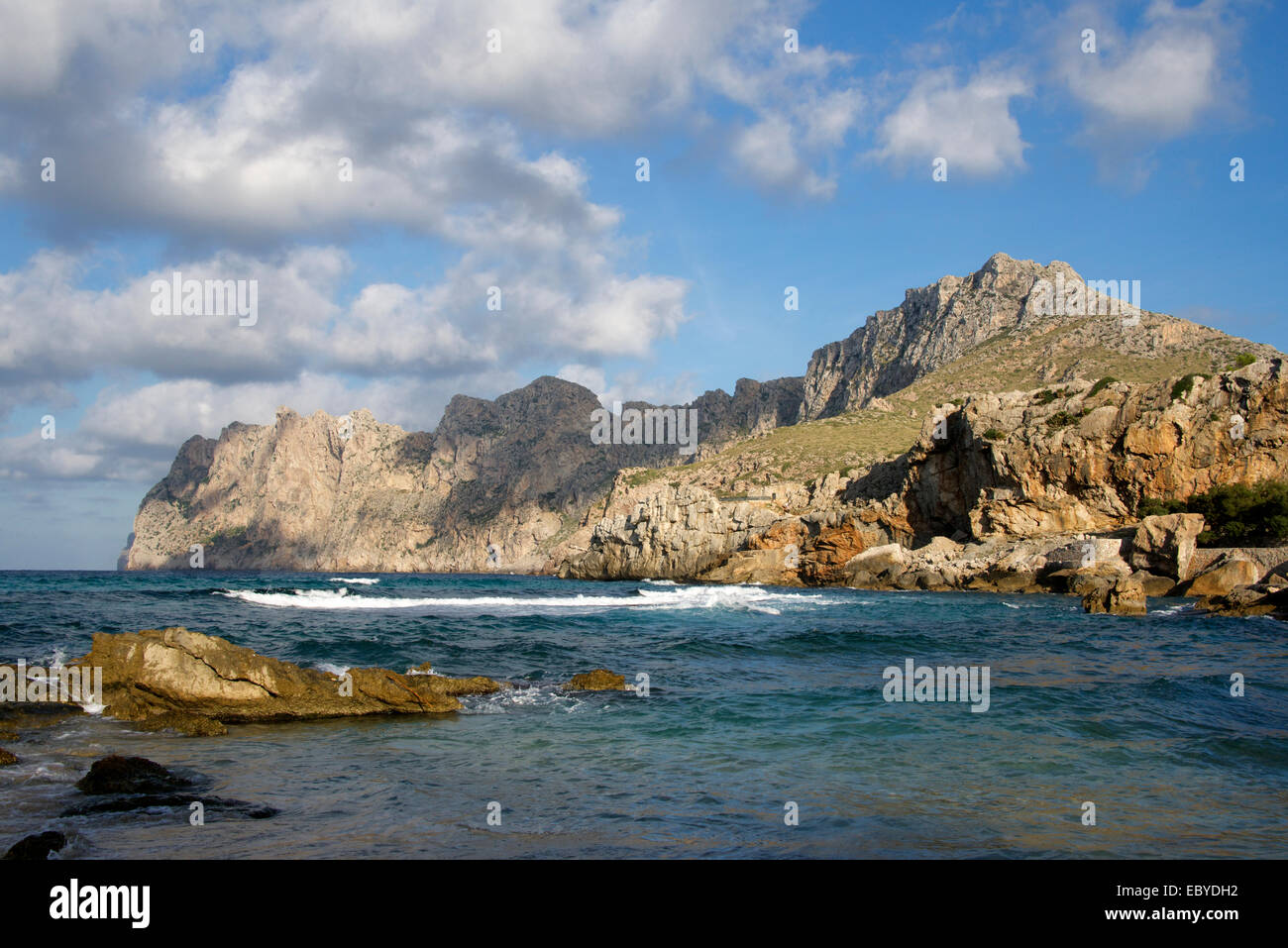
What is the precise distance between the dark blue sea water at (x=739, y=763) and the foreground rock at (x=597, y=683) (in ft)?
1.89

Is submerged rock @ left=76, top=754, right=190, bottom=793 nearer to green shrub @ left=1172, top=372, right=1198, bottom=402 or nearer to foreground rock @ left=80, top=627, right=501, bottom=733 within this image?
foreground rock @ left=80, top=627, right=501, bottom=733

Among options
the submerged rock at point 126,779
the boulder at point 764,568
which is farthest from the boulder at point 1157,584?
the submerged rock at point 126,779

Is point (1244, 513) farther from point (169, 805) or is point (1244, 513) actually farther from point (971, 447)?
point (169, 805)

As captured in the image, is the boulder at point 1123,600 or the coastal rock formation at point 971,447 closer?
the boulder at point 1123,600

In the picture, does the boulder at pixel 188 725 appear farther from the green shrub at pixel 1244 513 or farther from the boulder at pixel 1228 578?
the green shrub at pixel 1244 513

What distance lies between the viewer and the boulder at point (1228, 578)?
3475 centimetres

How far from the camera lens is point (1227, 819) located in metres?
7.51

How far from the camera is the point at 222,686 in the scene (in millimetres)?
12328

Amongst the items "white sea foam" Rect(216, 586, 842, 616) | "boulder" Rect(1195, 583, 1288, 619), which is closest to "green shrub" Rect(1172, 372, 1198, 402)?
"boulder" Rect(1195, 583, 1288, 619)

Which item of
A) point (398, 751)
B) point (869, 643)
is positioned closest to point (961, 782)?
point (398, 751)

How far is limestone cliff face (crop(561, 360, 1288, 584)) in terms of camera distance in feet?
160
